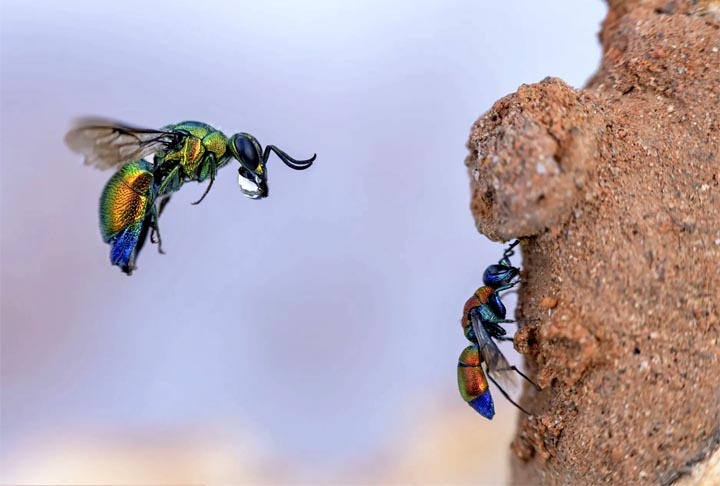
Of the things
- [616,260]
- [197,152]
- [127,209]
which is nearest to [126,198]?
[127,209]

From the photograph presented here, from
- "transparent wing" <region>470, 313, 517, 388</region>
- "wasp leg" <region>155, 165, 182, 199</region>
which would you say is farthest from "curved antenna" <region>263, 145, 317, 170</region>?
"transparent wing" <region>470, 313, 517, 388</region>

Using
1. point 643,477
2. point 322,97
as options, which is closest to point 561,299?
point 643,477

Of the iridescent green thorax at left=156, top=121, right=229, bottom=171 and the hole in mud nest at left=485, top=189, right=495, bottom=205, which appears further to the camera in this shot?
the iridescent green thorax at left=156, top=121, right=229, bottom=171

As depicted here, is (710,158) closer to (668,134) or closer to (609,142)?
(668,134)

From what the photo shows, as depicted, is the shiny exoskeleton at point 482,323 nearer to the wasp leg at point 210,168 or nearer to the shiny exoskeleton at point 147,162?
the shiny exoskeleton at point 147,162

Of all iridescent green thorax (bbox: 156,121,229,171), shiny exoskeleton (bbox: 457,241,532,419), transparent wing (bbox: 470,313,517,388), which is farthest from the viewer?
iridescent green thorax (bbox: 156,121,229,171)

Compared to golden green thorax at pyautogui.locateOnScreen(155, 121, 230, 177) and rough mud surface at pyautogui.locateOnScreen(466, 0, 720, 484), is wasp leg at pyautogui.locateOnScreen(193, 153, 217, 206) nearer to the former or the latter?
golden green thorax at pyautogui.locateOnScreen(155, 121, 230, 177)

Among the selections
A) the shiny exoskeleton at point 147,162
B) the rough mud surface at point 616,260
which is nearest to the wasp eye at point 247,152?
the shiny exoskeleton at point 147,162
